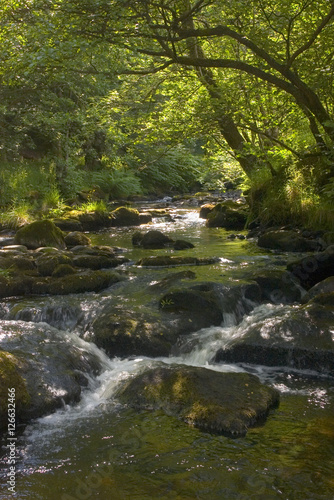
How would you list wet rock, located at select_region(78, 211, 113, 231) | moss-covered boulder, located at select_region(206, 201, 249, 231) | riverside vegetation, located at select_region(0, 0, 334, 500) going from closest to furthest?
1. riverside vegetation, located at select_region(0, 0, 334, 500)
2. moss-covered boulder, located at select_region(206, 201, 249, 231)
3. wet rock, located at select_region(78, 211, 113, 231)

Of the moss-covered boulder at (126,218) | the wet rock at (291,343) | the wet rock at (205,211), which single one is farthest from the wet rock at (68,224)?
the wet rock at (291,343)

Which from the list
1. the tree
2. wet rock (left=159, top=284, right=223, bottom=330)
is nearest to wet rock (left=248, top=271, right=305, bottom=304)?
wet rock (left=159, top=284, right=223, bottom=330)

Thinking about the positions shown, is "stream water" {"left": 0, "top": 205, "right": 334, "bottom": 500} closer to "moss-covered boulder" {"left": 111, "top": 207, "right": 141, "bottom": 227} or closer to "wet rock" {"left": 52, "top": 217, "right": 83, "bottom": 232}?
"wet rock" {"left": 52, "top": 217, "right": 83, "bottom": 232}

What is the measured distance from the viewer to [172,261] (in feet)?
35.7

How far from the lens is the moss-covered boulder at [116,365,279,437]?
4348 mm

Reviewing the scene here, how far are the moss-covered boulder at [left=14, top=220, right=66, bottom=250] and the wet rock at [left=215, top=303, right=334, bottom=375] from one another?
7628 millimetres

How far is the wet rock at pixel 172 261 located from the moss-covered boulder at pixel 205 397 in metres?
5.52

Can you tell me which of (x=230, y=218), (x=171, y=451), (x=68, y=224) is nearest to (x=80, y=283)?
(x=171, y=451)

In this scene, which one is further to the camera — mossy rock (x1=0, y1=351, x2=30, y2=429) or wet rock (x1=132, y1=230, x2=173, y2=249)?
wet rock (x1=132, y1=230, x2=173, y2=249)

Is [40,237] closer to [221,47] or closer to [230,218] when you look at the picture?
[230,218]

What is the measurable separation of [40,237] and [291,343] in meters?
8.63

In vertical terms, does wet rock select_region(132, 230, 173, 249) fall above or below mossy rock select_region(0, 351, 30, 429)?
above

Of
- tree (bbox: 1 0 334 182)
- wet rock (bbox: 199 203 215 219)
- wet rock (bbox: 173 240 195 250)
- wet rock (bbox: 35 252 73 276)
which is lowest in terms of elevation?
wet rock (bbox: 35 252 73 276)

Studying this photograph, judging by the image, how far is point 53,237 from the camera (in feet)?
42.8
